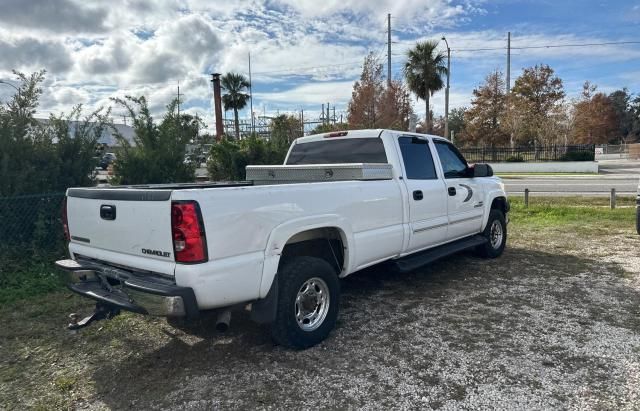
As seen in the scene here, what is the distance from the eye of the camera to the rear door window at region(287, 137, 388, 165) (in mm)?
5043

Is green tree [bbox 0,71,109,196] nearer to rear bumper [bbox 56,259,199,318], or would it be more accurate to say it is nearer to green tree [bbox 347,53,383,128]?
rear bumper [bbox 56,259,199,318]

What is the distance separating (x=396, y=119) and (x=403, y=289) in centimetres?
2152

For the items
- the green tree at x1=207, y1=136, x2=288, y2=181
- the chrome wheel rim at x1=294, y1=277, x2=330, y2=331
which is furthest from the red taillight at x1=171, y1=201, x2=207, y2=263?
the green tree at x1=207, y1=136, x2=288, y2=181

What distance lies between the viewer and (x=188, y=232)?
2986 millimetres

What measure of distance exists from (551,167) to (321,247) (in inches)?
1216

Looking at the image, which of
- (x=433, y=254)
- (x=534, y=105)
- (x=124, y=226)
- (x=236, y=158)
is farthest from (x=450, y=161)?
(x=534, y=105)

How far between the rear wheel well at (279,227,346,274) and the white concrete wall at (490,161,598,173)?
30008 mm

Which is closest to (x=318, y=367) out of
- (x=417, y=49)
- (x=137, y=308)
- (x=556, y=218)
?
(x=137, y=308)

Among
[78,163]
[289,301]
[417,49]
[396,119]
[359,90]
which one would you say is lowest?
[289,301]

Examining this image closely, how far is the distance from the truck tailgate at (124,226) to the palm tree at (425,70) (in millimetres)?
30129

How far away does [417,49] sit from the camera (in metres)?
31.3

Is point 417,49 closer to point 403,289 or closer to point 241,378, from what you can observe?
point 403,289

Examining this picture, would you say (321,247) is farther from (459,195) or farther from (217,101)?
(217,101)

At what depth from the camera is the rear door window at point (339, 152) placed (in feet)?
16.5
